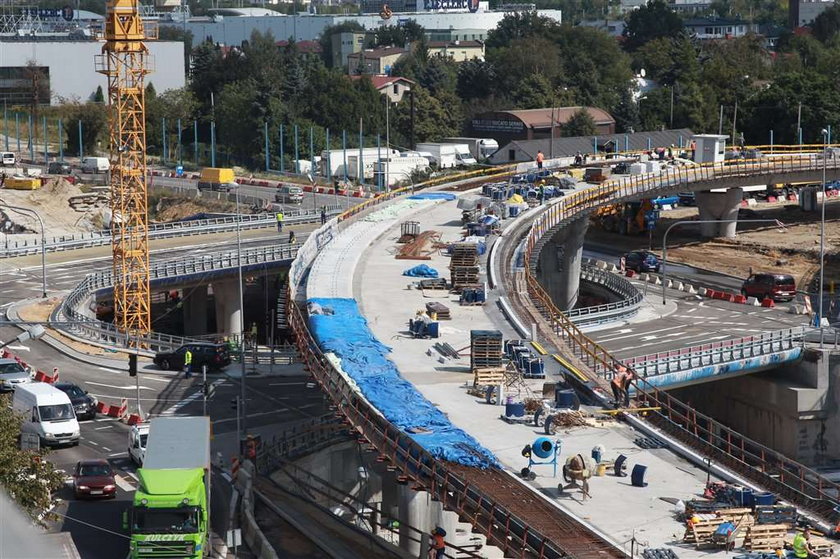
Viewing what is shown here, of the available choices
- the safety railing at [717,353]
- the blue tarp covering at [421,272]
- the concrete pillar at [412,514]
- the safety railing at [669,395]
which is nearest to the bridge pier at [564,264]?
the safety railing at [669,395]

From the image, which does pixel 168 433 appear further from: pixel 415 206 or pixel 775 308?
pixel 415 206

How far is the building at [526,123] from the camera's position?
155 meters

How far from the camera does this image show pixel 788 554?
103 feet

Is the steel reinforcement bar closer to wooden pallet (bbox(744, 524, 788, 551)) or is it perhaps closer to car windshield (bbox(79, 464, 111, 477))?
wooden pallet (bbox(744, 524, 788, 551))

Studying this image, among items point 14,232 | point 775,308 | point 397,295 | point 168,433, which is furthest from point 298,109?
point 168,433

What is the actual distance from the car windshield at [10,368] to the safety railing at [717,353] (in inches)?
Answer: 991

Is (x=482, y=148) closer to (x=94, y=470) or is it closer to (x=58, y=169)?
(x=58, y=169)

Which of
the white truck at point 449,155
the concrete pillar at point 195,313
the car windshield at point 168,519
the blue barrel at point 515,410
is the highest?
the white truck at point 449,155

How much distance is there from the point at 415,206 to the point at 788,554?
228 ft

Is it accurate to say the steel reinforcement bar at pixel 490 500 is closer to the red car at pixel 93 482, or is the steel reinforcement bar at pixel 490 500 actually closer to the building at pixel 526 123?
the red car at pixel 93 482

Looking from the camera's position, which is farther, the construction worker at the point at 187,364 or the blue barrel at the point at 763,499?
the construction worker at the point at 187,364

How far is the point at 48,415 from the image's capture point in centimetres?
4847

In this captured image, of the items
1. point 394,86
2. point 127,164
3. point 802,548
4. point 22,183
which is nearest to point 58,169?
point 22,183

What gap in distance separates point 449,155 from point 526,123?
36.6 ft
